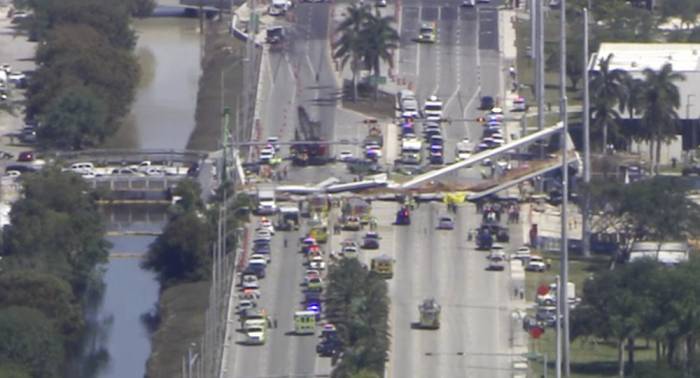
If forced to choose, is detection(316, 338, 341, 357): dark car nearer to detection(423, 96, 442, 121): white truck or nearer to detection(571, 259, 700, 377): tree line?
detection(571, 259, 700, 377): tree line

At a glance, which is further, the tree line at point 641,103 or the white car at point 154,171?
the white car at point 154,171

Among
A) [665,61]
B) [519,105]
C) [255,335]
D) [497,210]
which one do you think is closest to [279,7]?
[519,105]

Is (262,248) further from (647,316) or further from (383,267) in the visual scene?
(647,316)

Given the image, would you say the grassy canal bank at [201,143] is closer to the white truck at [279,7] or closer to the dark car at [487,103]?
the white truck at [279,7]

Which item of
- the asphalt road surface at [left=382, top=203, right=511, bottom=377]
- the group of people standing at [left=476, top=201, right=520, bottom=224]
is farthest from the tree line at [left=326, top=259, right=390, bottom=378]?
the group of people standing at [left=476, top=201, right=520, bottom=224]

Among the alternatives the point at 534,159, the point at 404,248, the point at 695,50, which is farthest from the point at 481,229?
the point at 695,50

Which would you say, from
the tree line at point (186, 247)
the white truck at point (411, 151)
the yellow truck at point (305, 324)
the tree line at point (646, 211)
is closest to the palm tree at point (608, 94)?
the white truck at point (411, 151)

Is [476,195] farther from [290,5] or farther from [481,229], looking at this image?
[290,5]
